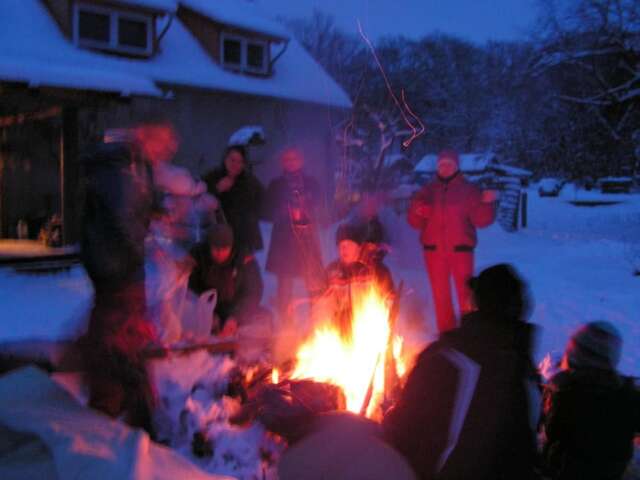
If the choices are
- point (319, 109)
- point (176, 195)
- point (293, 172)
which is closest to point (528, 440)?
point (176, 195)

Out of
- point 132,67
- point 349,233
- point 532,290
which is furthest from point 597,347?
point 132,67

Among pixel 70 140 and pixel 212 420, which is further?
pixel 70 140

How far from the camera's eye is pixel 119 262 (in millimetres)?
3426

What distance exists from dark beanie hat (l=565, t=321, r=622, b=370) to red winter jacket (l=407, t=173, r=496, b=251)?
8.85ft

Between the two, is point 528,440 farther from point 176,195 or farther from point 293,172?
point 293,172

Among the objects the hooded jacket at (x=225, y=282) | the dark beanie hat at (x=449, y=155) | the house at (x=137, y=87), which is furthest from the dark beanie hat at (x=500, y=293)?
the house at (x=137, y=87)

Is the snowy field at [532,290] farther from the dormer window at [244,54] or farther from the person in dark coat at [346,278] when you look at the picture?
the dormer window at [244,54]

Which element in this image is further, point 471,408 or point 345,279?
point 345,279

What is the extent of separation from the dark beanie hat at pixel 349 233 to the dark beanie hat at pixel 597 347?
8.54 feet

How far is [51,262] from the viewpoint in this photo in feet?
31.9

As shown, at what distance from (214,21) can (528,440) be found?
1564 centimetres

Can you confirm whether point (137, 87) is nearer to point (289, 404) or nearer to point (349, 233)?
point (349, 233)

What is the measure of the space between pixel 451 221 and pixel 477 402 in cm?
340

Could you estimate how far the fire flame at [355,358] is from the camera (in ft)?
13.1
